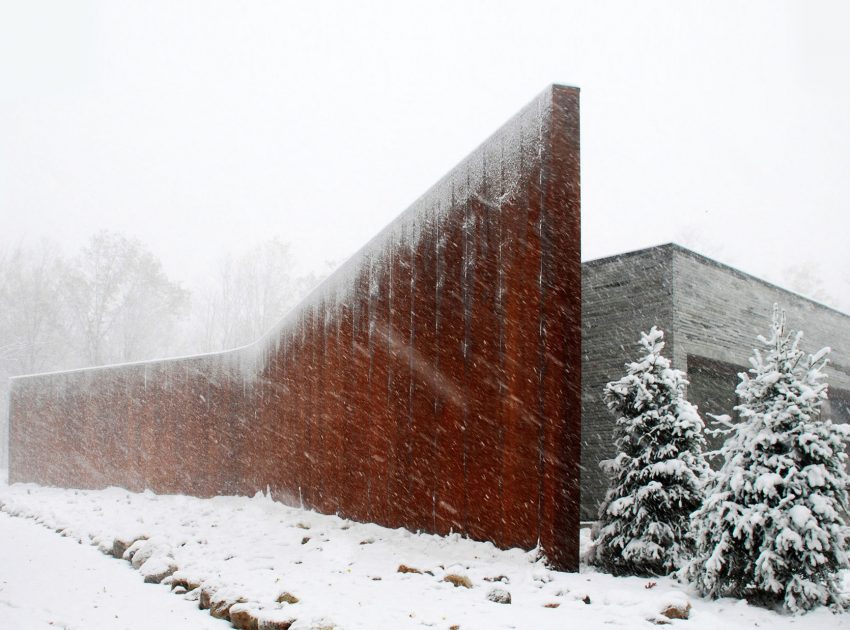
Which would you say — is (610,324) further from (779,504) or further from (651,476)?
(779,504)

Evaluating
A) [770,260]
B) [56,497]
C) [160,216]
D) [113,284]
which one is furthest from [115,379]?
[160,216]

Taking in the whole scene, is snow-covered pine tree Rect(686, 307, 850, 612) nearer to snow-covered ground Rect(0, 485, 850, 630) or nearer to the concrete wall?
snow-covered ground Rect(0, 485, 850, 630)

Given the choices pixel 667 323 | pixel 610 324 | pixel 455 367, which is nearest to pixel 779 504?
pixel 455 367

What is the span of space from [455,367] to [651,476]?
221 cm

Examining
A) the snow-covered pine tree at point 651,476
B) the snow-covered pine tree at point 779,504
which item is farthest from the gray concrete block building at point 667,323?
the snow-covered pine tree at point 779,504

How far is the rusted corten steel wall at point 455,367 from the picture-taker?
7.08 meters

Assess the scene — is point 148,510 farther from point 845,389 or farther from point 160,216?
point 160,216

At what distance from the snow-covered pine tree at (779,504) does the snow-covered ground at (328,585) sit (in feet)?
0.69

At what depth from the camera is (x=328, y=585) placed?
21.9 ft

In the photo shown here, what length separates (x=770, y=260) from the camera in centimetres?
4966

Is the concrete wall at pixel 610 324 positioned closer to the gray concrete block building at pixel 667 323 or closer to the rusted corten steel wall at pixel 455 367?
the gray concrete block building at pixel 667 323

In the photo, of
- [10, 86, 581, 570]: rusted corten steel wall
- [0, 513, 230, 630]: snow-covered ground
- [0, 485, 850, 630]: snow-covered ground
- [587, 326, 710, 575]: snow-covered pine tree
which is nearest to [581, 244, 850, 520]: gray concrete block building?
[587, 326, 710, 575]: snow-covered pine tree

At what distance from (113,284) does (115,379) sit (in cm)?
1997

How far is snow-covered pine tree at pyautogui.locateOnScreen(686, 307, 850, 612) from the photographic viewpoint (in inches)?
219
